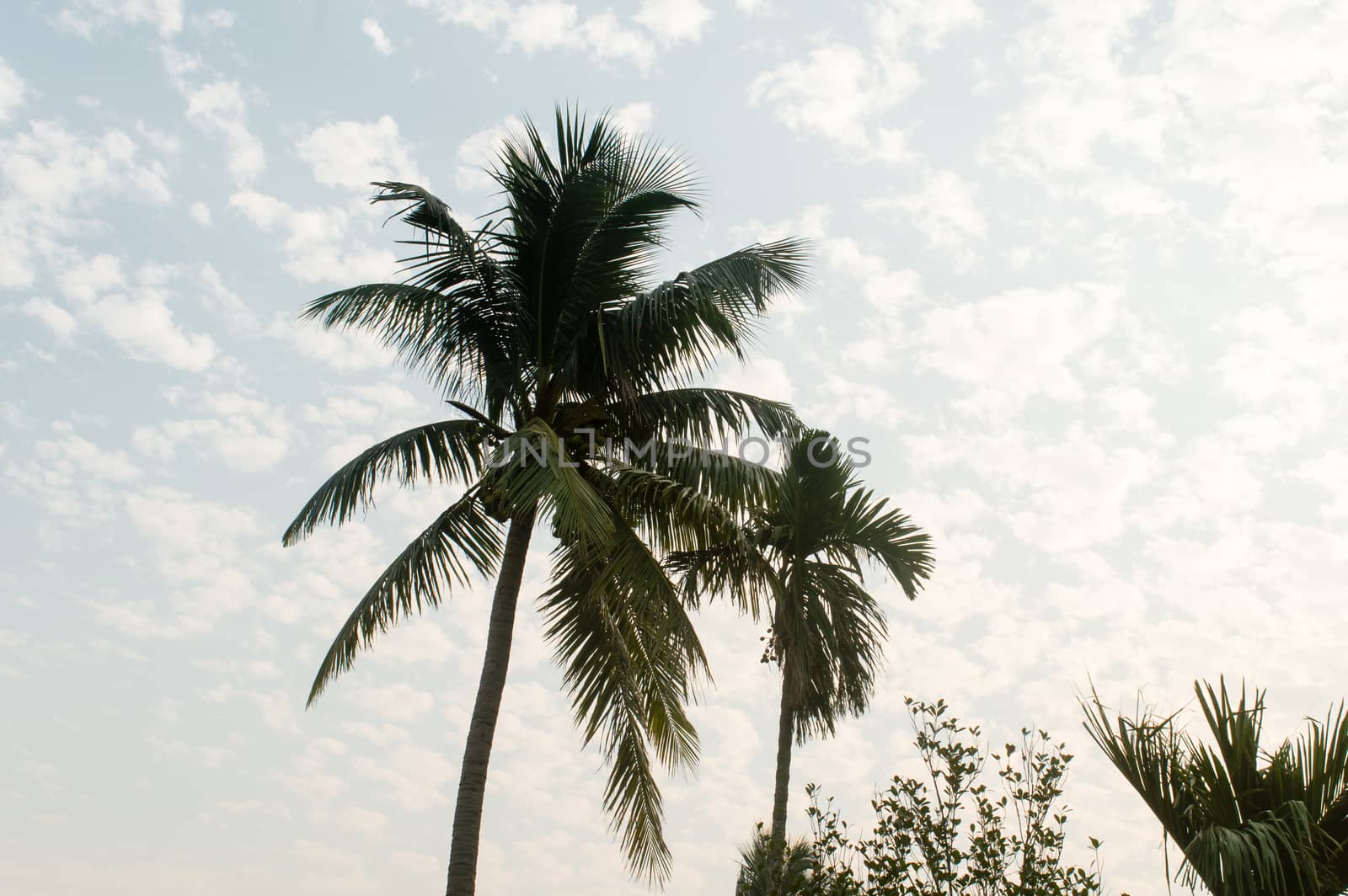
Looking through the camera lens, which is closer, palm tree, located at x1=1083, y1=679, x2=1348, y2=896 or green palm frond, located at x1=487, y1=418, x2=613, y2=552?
palm tree, located at x1=1083, y1=679, x2=1348, y2=896

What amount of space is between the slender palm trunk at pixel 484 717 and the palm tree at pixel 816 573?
7.41ft

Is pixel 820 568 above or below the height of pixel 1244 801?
above

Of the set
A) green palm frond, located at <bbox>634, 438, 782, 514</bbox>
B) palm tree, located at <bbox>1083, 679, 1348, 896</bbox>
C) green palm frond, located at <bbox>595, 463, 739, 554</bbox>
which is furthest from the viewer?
green palm frond, located at <bbox>634, 438, 782, 514</bbox>

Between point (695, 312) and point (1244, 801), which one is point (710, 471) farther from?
point (1244, 801)

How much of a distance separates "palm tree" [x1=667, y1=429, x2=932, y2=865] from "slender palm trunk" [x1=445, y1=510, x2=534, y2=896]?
2257 millimetres

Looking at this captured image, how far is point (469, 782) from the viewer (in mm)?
9336

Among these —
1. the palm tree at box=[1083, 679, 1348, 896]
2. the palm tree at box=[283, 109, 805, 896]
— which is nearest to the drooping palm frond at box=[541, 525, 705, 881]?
the palm tree at box=[283, 109, 805, 896]

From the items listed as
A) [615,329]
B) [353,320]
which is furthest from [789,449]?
[353,320]

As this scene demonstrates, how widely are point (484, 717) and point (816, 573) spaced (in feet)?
14.1

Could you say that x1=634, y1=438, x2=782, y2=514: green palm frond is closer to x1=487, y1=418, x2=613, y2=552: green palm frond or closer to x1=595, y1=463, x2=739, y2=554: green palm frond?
x1=595, y1=463, x2=739, y2=554: green palm frond

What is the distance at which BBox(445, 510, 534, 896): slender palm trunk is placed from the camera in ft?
29.5

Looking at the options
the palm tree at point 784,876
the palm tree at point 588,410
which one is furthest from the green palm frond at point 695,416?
the palm tree at point 784,876

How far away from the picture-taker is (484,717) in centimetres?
966

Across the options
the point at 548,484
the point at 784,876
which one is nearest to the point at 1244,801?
the point at 784,876
